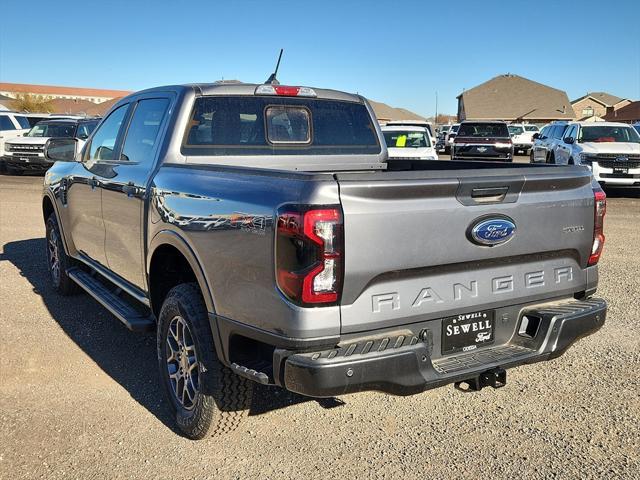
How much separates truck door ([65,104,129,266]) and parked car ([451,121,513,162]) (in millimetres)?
19971

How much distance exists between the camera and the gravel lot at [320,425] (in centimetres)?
338

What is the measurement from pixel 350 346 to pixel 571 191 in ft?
5.10

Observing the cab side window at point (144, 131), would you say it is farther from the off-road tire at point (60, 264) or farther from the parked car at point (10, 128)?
the parked car at point (10, 128)

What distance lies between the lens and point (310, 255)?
277 centimetres

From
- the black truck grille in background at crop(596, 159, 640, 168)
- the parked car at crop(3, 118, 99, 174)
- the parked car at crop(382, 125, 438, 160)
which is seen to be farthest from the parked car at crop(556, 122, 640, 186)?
the parked car at crop(3, 118, 99, 174)

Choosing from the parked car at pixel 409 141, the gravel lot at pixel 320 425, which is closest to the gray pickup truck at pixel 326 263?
the gravel lot at pixel 320 425

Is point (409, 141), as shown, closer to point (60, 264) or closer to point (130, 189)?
point (60, 264)

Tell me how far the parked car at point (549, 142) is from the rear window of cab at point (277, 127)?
1465 centimetres

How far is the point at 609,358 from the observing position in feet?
16.0

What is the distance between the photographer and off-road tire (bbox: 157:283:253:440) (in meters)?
3.42

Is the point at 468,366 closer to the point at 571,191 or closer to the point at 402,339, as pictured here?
the point at 402,339

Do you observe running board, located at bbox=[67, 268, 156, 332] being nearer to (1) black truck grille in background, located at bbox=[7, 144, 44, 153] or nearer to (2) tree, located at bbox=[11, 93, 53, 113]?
(1) black truck grille in background, located at bbox=[7, 144, 44, 153]

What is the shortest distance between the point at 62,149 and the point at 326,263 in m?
4.25

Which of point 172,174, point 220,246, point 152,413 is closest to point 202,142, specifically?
point 172,174
